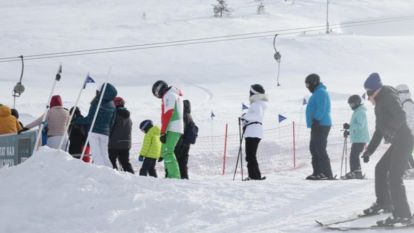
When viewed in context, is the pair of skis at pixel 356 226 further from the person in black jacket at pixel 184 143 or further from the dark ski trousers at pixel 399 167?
the person in black jacket at pixel 184 143

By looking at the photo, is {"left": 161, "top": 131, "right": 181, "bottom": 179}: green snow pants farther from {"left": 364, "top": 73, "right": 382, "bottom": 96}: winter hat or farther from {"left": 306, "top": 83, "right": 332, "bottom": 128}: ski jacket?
{"left": 364, "top": 73, "right": 382, "bottom": 96}: winter hat

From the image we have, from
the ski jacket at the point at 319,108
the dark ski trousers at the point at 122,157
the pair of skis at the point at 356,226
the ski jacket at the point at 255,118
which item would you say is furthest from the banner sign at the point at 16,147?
the pair of skis at the point at 356,226

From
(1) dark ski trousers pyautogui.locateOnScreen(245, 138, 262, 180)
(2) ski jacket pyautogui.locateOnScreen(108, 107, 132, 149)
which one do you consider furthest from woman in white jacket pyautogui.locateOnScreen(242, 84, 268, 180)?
(2) ski jacket pyautogui.locateOnScreen(108, 107, 132, 149)

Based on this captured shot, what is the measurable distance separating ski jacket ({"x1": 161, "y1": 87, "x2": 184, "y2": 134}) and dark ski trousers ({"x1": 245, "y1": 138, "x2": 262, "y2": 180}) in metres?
1.32

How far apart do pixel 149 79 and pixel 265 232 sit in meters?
34.4

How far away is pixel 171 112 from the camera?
1015 cm

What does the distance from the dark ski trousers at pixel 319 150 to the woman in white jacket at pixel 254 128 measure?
0.83m

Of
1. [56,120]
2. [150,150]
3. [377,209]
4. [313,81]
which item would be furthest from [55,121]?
[377,209]

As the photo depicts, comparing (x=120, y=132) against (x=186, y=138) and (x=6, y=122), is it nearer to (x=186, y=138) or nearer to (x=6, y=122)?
(x=186, y=138)

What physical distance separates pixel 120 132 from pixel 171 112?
6.06ft

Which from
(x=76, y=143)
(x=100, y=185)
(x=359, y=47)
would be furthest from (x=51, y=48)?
(x=100, y=185)

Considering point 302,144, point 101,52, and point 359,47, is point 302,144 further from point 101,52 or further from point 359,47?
point 359,47

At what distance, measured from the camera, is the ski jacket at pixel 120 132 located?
1172 centimetres

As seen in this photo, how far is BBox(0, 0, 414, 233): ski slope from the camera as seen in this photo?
845 centimetres
